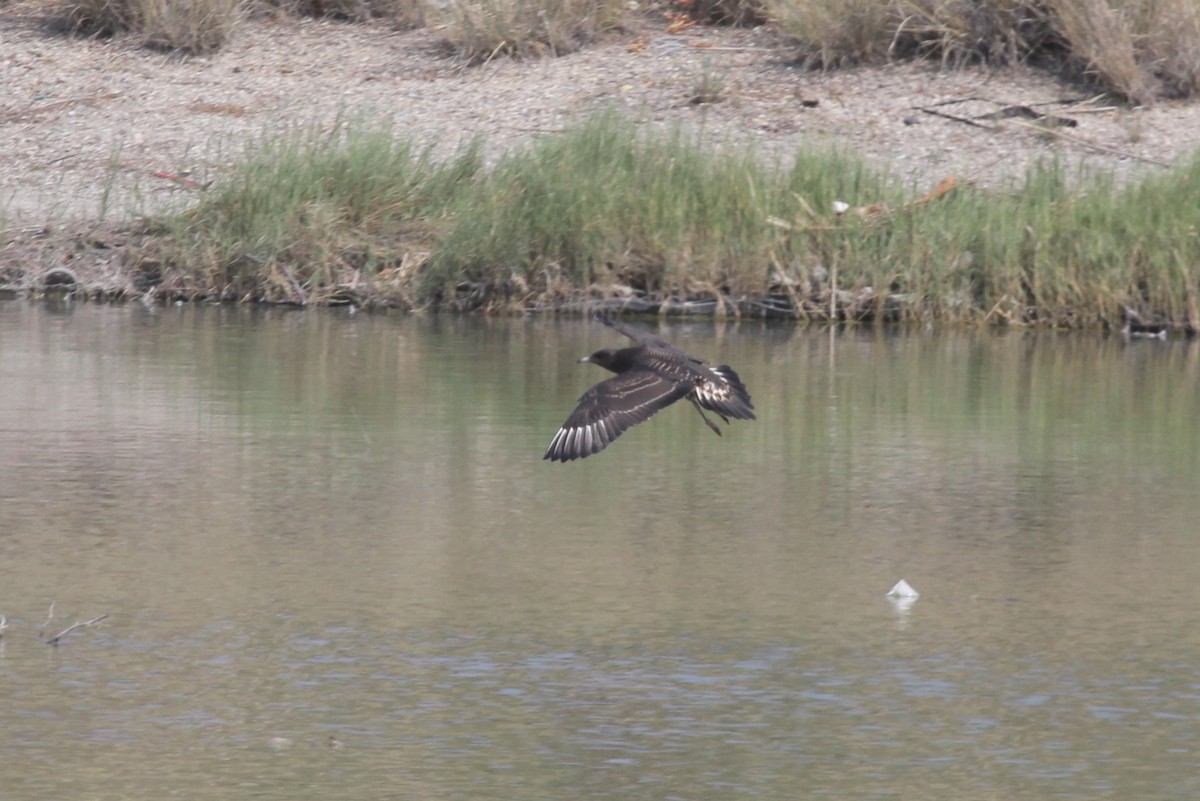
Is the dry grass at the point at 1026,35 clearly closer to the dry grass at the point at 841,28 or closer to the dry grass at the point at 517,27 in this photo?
the dry grass at the point at 841,28

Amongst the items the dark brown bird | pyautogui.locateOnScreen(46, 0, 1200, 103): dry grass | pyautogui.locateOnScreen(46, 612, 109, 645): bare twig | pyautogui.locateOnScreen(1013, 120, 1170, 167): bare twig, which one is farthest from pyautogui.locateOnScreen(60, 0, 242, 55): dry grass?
pyautogui.locateOnScreen(46, 612, 109, 645): bare twig

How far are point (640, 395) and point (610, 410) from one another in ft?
0.72

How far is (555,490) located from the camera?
856 centimetres

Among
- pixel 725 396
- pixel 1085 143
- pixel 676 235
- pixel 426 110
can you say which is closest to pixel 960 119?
pixel 1085 143

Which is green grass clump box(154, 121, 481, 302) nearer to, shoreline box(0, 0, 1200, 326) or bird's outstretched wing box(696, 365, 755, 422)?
shoreline box(0, 0, 1200, 326)

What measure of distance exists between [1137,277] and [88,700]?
884 centimetres

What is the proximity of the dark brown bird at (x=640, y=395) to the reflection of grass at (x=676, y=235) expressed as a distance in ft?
16.5

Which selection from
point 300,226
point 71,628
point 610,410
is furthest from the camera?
point 300,226

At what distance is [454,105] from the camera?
16.6 meters

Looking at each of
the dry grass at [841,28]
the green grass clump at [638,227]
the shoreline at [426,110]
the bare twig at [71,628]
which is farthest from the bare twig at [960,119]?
the bare twig at [71,628]

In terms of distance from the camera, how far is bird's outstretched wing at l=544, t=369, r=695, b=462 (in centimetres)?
753

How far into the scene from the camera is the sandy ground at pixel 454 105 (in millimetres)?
15281

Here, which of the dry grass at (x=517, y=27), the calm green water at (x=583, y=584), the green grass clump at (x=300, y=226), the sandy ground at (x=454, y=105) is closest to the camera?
the calm green water at (x=583, y=584)

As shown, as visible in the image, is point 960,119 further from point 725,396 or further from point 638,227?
point 725,396
